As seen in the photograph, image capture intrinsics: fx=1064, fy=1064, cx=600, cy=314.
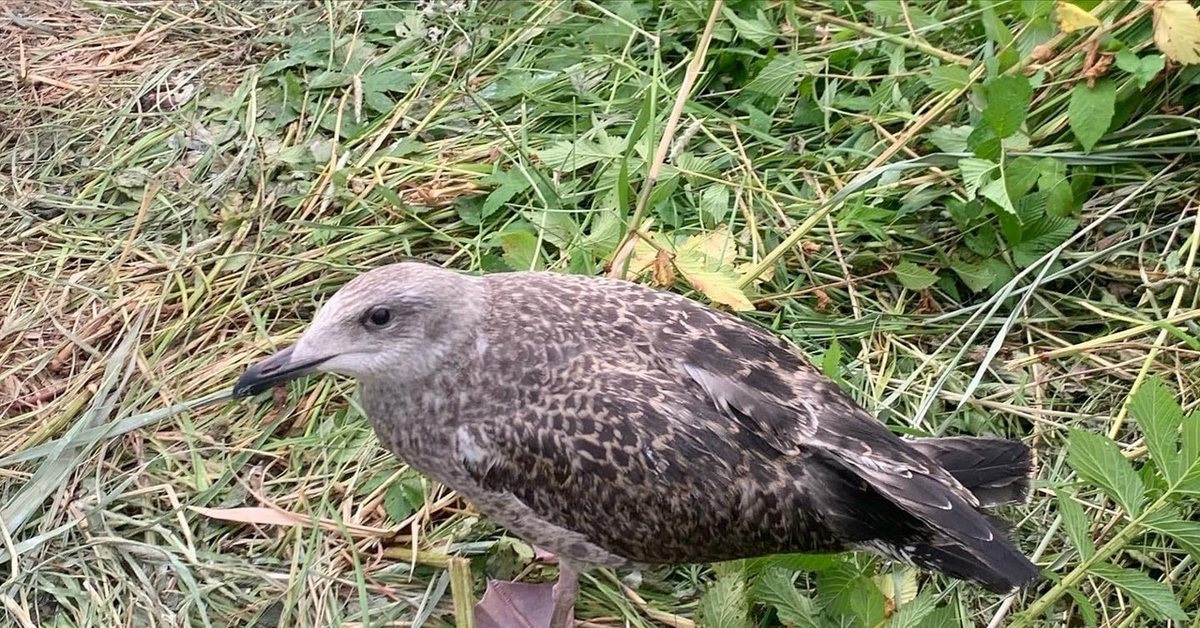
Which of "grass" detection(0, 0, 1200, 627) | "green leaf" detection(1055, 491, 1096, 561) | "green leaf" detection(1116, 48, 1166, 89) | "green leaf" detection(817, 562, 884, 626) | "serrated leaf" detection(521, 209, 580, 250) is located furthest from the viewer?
"serrated leaf" detection(521, 209, 580, 250)

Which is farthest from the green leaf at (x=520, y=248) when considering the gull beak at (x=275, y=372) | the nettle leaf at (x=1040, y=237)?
the nettle leaf at (x=1040, y=237)

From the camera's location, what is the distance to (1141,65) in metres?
3.04

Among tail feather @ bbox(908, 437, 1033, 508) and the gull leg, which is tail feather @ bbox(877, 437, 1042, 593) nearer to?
tail feather @ bbox(908, 437, 1033, 508)

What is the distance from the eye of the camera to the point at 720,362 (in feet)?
7.77

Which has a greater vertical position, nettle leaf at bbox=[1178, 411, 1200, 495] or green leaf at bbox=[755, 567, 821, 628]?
nettle leaf at bbox=[1178, 411, 1200, 495]

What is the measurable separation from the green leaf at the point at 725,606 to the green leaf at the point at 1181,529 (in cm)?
92

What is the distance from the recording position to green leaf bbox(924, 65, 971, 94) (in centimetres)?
334

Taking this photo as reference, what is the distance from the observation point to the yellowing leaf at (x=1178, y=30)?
291 cm

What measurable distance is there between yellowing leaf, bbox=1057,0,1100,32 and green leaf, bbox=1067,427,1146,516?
1295 mm

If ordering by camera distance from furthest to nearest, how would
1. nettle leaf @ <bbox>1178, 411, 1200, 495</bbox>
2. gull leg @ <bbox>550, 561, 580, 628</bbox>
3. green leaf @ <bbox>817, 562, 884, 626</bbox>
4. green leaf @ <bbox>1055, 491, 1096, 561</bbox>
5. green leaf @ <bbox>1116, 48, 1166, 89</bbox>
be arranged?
green leaf @ <bbox>1116, 48, 1166, 89</bbox> < gull leg @ <bbox>550, 561, 580, 628</bbox> < green leaf @ <bbox>817, 562, 884, 626</bbox> < green leaf @ <bbox>1055, 491, 1096, 561</bbox> < nettle leaf @ <bbox>1178, 411, 1200, 495</bbox>

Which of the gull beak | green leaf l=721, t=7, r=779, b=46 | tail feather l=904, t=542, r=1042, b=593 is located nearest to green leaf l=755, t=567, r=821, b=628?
tail feather l=904, t=542, r=1042, b=593

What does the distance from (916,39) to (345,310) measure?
2312mm

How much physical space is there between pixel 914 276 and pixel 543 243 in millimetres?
1153

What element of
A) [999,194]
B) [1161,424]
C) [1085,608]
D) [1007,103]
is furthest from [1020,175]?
[1085,608]
